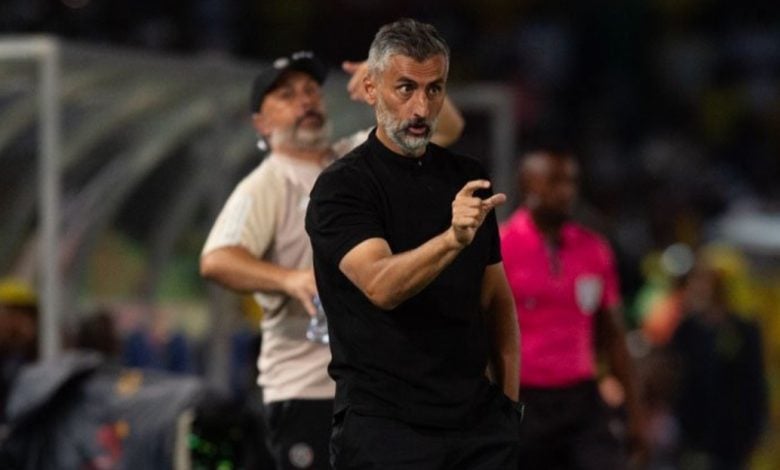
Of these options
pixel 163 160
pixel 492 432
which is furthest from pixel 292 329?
pixel 163 160

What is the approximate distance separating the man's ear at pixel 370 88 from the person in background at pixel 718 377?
24.6 feet

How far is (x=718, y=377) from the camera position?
533 inches

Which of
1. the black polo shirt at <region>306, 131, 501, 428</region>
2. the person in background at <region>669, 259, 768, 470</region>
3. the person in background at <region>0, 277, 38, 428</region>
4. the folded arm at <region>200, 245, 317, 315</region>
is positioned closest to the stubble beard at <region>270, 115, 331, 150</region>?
the folded arm at <region>200, 245, 317, 315</region>

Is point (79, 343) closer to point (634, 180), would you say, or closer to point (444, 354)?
point (444, 354)

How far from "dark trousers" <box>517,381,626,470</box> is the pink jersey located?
0.18ft

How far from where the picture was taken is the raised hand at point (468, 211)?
5.41 metres

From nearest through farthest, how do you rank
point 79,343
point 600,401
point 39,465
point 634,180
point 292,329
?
point 292,329 → point 600,401 → point 39,465 → point 79,343 → point 634,180

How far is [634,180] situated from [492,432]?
1521cm

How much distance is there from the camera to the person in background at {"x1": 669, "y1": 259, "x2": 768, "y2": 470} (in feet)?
43.8

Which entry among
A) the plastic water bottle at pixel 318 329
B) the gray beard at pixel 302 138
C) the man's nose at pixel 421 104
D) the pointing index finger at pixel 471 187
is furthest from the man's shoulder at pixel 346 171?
the gray beard at pixel 302 138

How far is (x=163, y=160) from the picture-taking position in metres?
13.2

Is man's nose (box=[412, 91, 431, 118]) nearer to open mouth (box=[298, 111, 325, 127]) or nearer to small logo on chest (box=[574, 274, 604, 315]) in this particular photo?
open mouth (box=[298, 111, 325, 127])

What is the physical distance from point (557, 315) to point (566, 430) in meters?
0.47

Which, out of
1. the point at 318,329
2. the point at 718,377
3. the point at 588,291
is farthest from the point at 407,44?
the point at 718,377
